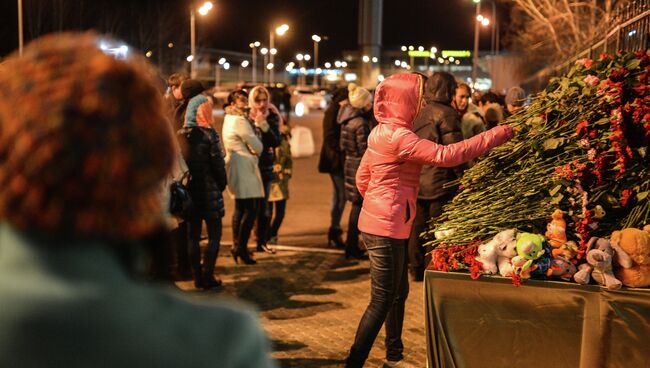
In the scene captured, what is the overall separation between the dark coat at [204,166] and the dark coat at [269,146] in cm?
155

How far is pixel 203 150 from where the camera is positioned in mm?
7355

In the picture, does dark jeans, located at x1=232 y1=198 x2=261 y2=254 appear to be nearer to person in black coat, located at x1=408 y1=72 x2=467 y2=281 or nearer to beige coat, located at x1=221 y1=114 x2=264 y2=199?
beige coat, located at x1=221 y1=114 x2=264 y2=199

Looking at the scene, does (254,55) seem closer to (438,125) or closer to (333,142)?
(333,142)

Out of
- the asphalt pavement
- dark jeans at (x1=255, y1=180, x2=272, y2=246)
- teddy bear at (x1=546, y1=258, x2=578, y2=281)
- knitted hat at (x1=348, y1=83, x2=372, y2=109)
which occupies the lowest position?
the asphalt pavement

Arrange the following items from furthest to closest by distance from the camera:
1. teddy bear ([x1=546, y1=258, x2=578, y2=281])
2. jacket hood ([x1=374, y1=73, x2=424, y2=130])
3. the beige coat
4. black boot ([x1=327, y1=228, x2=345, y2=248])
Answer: black boot ([x1=327, y1=228, x2=345, y2=248]) < the beige coat < jacket hood ([x1=374, y1=73, x2=424, y2=130]) < teddy bear ([x1=546, y1=258, x2=578, y2=281])

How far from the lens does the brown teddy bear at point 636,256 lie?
14.3ft

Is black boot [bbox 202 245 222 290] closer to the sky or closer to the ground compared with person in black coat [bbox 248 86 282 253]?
closer to the ground

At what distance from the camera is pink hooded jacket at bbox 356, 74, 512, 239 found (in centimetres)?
507

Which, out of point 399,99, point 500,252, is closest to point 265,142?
point 399,99

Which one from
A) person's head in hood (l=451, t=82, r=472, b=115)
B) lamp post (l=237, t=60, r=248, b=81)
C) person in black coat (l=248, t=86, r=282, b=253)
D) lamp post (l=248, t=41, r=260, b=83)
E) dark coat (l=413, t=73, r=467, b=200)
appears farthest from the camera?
lamp post (l=237, t=60, r=248, b=81)

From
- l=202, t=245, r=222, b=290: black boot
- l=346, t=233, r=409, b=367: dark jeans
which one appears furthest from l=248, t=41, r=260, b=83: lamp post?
l=346, t=233, r=409, b=367: dark jeans

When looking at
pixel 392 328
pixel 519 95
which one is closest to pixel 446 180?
pixel 392 328

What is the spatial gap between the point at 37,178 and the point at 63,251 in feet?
0.41

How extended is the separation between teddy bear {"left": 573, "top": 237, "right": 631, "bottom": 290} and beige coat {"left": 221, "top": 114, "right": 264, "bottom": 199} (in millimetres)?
4586
